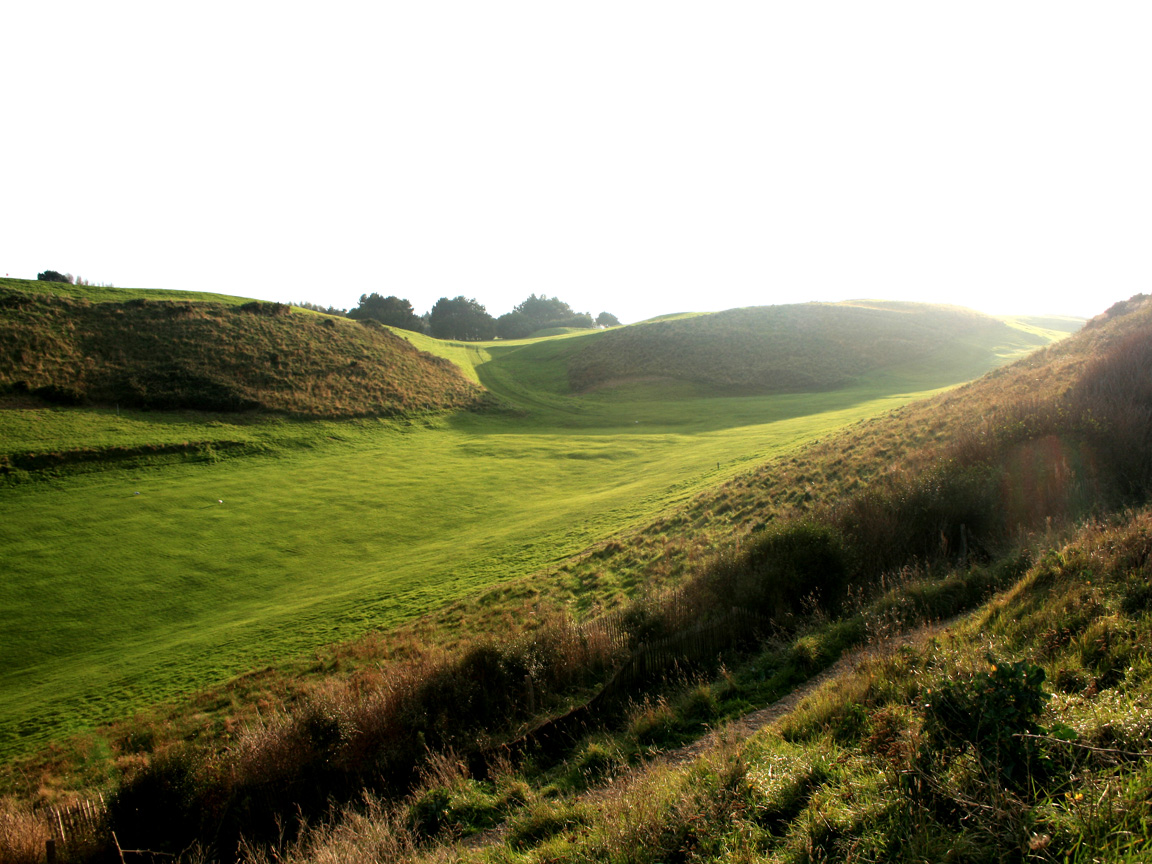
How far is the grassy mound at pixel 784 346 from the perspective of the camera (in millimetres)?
53562

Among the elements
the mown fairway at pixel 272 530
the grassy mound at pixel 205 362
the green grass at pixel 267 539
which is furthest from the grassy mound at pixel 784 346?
the green grass at pixel 267 539

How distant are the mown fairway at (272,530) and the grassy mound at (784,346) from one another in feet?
52.3

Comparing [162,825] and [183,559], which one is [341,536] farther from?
[162,825]

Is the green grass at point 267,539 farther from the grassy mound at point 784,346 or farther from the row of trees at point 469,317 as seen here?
the row of trees at point 469,317

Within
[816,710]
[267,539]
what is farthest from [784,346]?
[816,710]

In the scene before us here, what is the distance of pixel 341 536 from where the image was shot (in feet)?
68.7

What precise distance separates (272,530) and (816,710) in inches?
807

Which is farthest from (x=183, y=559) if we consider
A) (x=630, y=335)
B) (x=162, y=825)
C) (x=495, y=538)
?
(x=630, y=335)

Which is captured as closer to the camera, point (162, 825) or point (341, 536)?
point (162, 825)

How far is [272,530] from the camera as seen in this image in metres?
20.9

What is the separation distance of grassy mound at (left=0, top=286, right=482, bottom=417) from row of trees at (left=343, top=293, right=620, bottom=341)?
41.5 meters

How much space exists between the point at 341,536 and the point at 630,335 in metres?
52.0

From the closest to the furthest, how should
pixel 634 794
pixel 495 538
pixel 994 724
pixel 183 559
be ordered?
pixel 994 724 → pixel 634 794 → pixel 183 559 → pixel 495 538

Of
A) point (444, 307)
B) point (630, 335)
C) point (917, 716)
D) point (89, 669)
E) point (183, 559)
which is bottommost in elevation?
point (89, 669)
